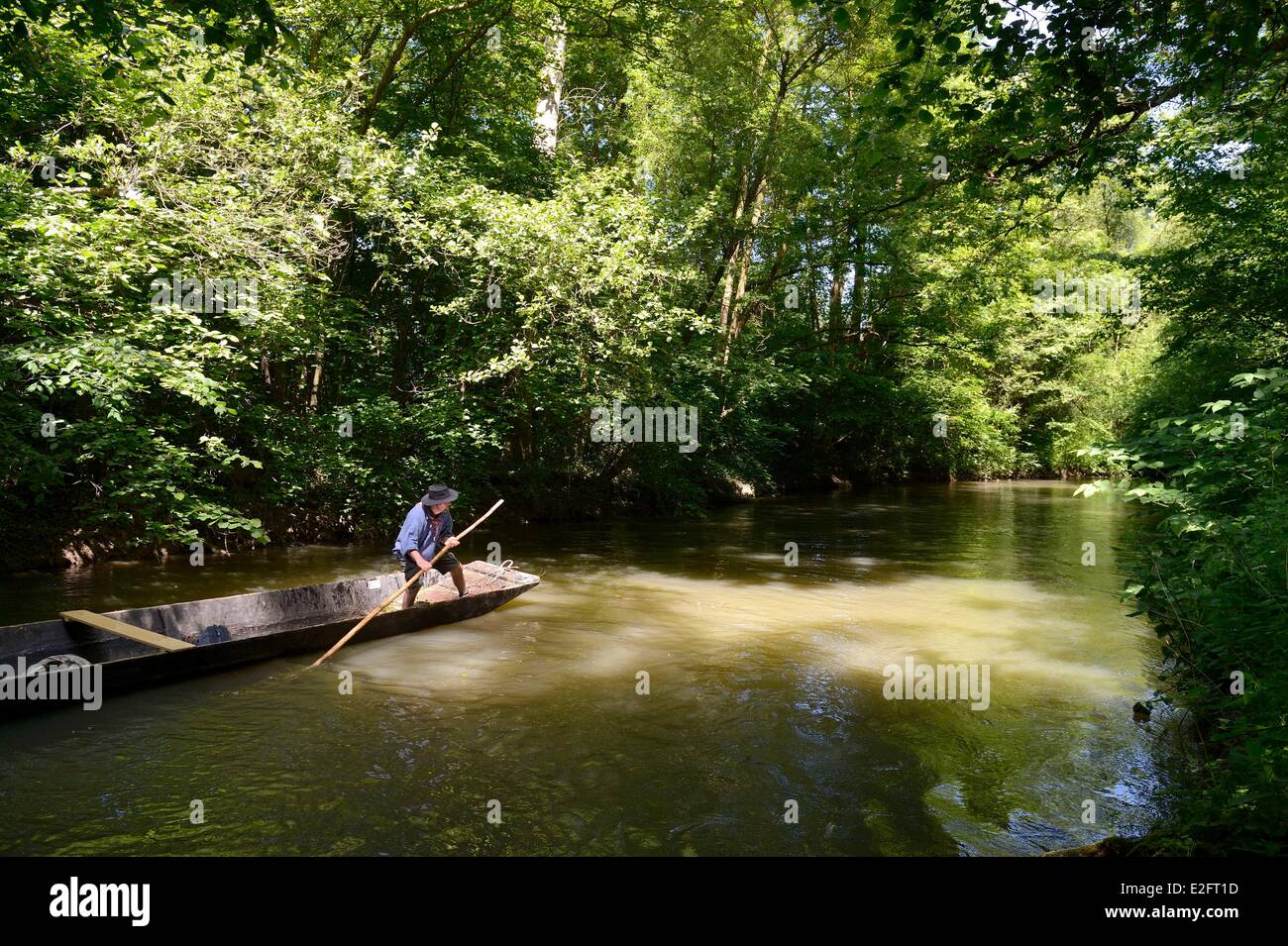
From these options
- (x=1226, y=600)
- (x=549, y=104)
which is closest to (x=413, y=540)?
(x=1226, y=600)

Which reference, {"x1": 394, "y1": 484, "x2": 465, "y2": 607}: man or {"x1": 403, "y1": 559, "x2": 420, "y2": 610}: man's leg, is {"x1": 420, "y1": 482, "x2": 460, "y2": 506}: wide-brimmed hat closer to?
{"x1": 394, "y1": 484, "x2": 465, "y2": 607}: man

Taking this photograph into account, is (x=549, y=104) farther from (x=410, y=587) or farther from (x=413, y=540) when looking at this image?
(x=410, y=587)

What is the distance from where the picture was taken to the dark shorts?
8.98m

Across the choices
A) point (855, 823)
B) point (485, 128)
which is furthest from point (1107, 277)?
point (855, 823)

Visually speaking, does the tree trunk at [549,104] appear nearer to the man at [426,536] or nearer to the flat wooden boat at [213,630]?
the man at [426,536]

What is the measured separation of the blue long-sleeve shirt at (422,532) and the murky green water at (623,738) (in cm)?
104

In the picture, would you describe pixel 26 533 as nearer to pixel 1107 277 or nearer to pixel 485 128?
pixel 485 128

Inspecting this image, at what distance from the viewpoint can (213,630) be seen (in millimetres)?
7562

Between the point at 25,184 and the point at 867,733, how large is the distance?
1054 cm

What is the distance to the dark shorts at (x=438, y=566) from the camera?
29.5ft

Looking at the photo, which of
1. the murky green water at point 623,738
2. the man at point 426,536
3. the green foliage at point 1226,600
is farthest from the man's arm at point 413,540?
the green foliage at point 1226,600

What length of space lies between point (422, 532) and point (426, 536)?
0.30ft
